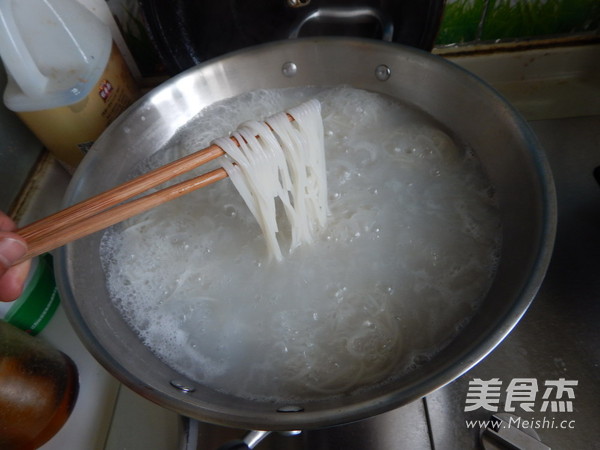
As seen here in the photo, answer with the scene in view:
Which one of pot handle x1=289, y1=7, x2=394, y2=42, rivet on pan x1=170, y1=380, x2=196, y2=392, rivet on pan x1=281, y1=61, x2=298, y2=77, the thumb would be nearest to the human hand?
the thumb

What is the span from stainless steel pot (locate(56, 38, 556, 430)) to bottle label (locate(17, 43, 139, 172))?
0.15m

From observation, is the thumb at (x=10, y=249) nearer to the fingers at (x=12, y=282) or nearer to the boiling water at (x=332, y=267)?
the fingers at (x=12, y=282)

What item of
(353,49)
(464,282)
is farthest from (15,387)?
(353,49)

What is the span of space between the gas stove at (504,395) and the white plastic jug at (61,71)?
0.25m

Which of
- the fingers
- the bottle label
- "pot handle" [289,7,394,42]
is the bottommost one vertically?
the fingers

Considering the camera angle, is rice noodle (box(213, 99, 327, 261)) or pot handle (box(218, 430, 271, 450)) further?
rice noodle (box(213, 99, 327, 261))

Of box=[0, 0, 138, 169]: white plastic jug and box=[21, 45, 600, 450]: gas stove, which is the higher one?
box=[0, 0, 138, 169]: white plastic jug

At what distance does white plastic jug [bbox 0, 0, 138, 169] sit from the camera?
103 centimetres

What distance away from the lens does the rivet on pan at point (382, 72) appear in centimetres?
111

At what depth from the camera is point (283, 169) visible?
95cm

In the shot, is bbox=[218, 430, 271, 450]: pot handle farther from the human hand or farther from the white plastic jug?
the white plastic jug

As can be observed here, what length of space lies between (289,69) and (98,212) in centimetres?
62

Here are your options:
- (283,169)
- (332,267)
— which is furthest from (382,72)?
(332,267)

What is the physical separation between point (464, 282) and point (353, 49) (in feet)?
1.95
